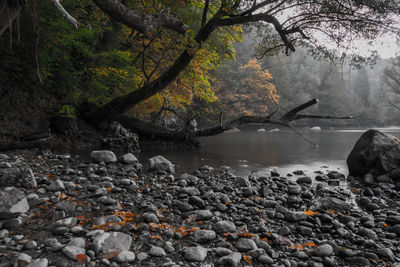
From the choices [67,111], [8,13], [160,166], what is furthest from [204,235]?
[67,111]

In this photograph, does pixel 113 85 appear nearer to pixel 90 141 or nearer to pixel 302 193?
pixel 90 141

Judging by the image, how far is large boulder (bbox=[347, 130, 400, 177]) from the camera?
6020mm

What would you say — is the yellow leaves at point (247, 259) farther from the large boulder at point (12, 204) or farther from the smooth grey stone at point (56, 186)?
the smooth grey stone at point (56, 186)

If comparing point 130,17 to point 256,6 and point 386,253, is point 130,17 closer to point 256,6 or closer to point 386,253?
point 386,253

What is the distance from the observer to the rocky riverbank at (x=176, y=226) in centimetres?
203

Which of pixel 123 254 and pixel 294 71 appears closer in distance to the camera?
pixel 123 254

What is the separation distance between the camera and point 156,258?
2.05 m

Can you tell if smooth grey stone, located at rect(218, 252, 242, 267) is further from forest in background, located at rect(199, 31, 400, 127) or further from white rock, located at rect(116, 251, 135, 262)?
forest in background, located at rect(199, 31, 400, 127)

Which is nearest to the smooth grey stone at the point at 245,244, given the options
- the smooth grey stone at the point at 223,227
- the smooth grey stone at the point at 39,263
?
the smooth grey stone at the point at 223,227

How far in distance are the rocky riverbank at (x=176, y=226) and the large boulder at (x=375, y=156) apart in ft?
6.95

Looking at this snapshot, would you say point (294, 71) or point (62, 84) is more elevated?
point (294, 71)

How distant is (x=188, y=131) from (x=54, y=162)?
615 centimetres

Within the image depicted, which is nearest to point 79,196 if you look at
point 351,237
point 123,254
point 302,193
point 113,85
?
point 123,254

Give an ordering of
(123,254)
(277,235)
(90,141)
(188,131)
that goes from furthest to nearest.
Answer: (188,131), (90,141), (277,235), (123,254)
